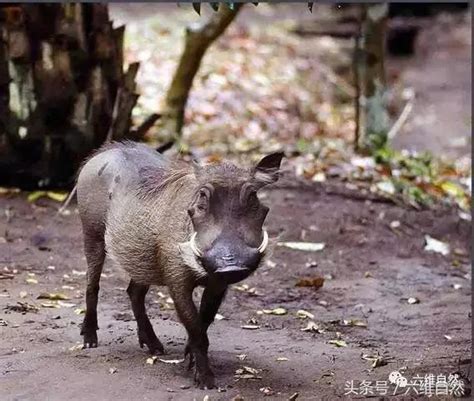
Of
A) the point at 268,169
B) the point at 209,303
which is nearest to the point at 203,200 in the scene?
the point at 268,169

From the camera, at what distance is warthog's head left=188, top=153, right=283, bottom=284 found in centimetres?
417

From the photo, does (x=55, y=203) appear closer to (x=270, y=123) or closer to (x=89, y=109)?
(x=89, y=109)

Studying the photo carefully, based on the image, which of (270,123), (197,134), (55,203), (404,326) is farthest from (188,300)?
(270,123)

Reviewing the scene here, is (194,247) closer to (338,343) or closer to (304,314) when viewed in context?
(338,343)

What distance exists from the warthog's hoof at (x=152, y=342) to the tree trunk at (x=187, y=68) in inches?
214

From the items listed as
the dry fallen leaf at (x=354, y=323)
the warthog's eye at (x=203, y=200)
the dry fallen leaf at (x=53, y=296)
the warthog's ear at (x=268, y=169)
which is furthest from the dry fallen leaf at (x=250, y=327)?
the warthog's eye at (x=203, y=200)

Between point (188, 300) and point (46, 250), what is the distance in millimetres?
2622

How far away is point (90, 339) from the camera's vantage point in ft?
16.6

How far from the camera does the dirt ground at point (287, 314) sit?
457 centimetres

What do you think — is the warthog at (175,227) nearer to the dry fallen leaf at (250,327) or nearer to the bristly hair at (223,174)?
the bristly hair at (223,174)

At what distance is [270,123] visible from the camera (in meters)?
13.9

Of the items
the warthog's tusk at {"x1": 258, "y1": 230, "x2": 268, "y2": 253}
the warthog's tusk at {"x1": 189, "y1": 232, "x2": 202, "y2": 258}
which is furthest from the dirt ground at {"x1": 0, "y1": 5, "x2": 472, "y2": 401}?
the warthog's tusk at {"x1": 189, "y1": 232, "x2": 202, "y2": 258}

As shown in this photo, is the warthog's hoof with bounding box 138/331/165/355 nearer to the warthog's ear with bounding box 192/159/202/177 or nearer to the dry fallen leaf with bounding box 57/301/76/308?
the dry fallen leaf with bounding box 57/301/76/308

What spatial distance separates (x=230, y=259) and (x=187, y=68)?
6612 millimetres
